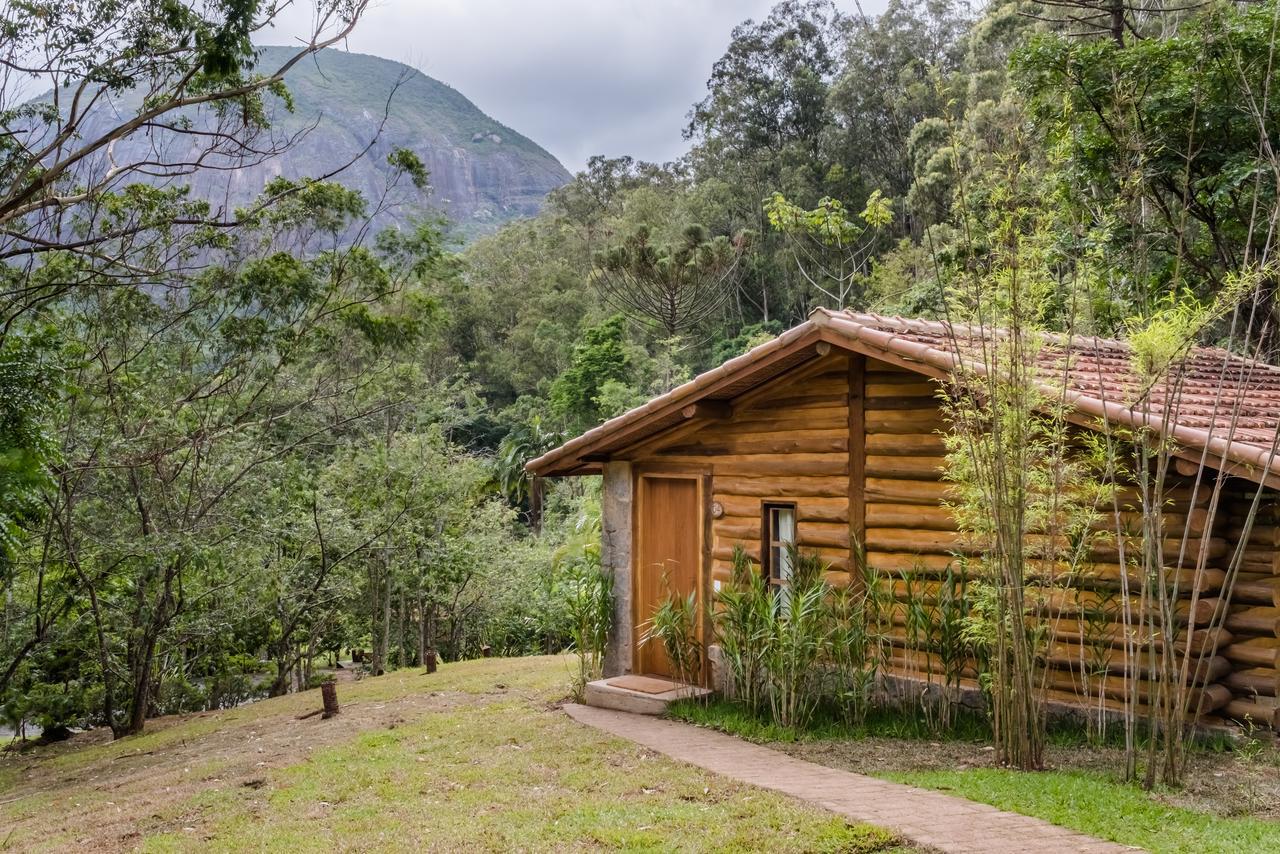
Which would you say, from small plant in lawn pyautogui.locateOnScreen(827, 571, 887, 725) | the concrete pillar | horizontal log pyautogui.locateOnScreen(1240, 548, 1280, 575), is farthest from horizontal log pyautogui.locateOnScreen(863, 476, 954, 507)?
the concrete pillar

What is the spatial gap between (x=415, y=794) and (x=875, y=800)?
9.97 feet

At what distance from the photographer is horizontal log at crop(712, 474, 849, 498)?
8969 millimetres

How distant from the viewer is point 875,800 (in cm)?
587

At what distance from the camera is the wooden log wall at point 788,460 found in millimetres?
8938

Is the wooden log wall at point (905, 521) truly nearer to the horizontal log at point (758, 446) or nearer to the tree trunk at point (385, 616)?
the horizontal log at point (758, 446)

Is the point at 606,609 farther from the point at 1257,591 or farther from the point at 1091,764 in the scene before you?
the point at 1257,591

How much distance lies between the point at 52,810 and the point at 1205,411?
32.3ft

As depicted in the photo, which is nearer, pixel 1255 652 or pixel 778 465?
pixel 1255 652

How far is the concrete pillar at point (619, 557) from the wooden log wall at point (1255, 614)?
5.43 m

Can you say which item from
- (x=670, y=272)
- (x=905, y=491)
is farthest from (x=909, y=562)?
(x=670, y=272)

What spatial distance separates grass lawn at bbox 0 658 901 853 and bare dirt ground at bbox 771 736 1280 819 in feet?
4.08

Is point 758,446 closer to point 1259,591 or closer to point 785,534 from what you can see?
point 785,534

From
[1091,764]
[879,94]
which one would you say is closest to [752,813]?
[1091,764]

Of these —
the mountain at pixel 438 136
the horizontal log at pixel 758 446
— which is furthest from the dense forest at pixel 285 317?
the mountain at pixel 438 136
